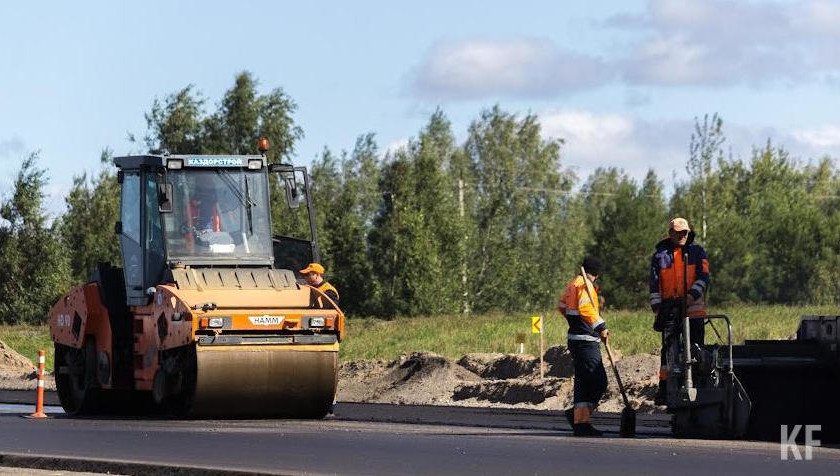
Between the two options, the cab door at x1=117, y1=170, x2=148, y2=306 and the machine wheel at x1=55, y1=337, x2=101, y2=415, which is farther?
the machine wheel at x1=55, y1=337, x2=101, y2=415

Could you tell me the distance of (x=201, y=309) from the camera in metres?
17.6

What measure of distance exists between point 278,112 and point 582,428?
59.0 meters

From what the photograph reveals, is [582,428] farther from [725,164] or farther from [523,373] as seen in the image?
[725,164]

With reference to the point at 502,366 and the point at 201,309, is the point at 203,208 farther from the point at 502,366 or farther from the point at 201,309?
the point at 502,366

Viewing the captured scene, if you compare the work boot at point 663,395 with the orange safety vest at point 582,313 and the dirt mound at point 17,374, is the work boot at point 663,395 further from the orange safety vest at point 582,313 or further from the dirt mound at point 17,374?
the dirt mound at point 17,374

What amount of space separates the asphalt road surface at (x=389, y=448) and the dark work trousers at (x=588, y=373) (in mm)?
461

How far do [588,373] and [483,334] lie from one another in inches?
1067

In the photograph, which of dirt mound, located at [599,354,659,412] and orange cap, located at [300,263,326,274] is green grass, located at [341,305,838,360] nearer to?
dirt mound, located at [599,354,659,412]

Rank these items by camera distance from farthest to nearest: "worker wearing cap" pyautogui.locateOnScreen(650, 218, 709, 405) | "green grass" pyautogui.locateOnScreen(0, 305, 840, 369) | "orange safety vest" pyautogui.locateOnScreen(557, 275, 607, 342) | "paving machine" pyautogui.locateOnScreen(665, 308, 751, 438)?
"green grass" pyautogui.locateOnScreen(0, 305, 840, 369) < "orange safety vest" pyautogui.locateOnScreen(557, 275, 607, 342) < "worker wearing cap" pyautogui.locateOnScreen(650, 218, 709, 405) < "paving machine" pyautogui.locateOnScreen(665, 308, 751, 438)

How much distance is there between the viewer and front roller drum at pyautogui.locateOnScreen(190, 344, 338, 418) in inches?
690

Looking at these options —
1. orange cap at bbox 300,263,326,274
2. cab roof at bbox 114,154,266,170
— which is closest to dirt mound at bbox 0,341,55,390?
cab roof at bbox 114,154,266,170

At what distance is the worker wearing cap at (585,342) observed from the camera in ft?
49.8

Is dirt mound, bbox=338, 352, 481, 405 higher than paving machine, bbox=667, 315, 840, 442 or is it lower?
lower
